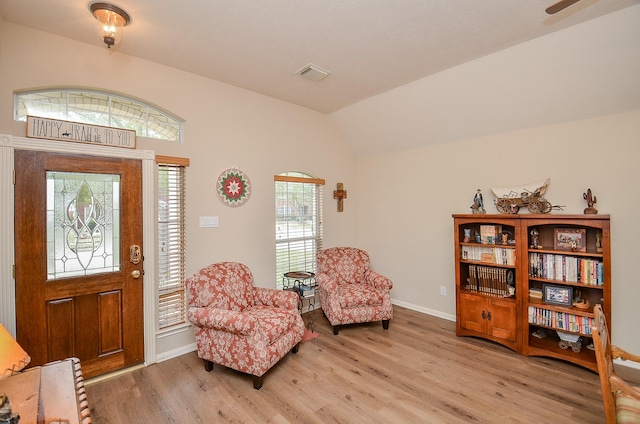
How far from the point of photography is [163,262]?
9.96 ft

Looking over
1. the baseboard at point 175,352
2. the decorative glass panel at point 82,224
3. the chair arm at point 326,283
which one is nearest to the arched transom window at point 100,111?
the decorative glass panel at point 82,224

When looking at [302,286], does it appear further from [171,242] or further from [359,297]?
[171,242]

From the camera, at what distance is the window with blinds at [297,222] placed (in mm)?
4035

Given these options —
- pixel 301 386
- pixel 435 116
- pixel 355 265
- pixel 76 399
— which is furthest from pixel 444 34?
pixel 76 399

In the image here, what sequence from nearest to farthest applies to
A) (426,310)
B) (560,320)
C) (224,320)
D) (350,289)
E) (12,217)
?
1. (12,217)
2. (224,320)
3. (560,320)
4. (350,289)
5. (426,310)

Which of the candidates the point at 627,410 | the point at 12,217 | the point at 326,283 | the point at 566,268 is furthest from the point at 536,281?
the point at 12,217

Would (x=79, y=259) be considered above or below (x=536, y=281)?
above

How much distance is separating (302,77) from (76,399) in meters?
3.12

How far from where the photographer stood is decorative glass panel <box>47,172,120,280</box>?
247cm

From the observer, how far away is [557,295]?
9.65 ft

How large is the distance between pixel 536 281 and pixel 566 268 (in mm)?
364

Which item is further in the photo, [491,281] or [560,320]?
[491,281]

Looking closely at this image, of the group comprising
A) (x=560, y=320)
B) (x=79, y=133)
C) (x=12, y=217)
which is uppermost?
(x=79, y=133)

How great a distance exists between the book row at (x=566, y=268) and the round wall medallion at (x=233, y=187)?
10.4ft
